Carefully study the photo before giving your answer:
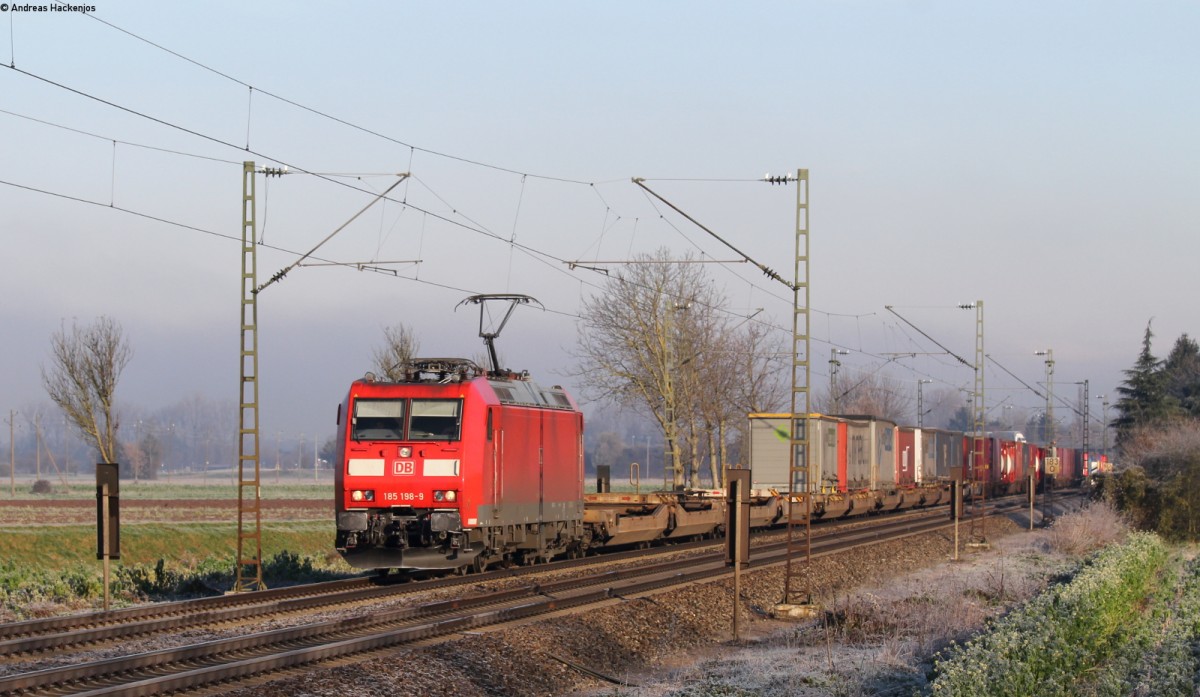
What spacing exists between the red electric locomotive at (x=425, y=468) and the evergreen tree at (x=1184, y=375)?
6875 centimetres

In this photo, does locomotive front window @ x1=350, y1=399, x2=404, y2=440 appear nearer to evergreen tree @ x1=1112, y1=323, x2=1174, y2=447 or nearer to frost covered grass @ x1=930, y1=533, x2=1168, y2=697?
frost covered grass @ x1=930, y1=533, x2=1168, y2=697

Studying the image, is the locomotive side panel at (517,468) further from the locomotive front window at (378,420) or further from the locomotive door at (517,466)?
the locomotive front window at (378,420)

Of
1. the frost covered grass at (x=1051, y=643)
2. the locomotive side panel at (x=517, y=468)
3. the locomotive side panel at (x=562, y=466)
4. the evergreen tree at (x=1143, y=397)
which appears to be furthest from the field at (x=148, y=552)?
the evergreen tree at (x=1143, y=397)

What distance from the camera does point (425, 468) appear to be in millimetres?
21688

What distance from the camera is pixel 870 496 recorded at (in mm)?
48594

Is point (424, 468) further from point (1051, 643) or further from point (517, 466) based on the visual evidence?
point (1051, 643)

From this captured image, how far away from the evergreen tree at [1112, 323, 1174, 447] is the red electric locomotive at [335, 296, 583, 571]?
234 ft

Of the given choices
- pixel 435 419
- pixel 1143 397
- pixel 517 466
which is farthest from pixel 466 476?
pixel 1143 397

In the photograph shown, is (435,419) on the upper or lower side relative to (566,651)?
upper

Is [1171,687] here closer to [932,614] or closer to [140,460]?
[932,614]

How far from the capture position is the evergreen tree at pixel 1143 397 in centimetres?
8600

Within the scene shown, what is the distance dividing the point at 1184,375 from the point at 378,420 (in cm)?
8790

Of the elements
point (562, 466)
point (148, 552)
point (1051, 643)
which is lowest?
point (148, 552)

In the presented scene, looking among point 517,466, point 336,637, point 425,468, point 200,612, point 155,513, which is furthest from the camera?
point 155,513
